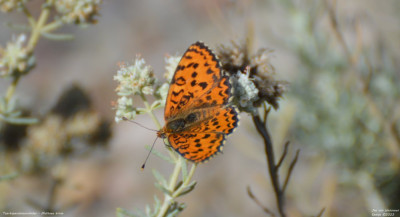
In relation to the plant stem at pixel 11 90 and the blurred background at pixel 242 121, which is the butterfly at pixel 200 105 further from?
the plant stem at pixel 11 90

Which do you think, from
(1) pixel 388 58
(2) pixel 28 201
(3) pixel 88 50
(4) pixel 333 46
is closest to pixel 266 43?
(4) pixel 333 46

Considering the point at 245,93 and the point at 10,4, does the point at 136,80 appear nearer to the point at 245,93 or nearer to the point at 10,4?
the point at 245,93

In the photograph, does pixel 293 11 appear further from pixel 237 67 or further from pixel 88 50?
pixel 88 50

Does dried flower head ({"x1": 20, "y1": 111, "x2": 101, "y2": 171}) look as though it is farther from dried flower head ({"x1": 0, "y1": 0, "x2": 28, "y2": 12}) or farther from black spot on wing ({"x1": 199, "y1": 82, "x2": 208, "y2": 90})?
black spot on wing ({"x1": 199, "y1": 82, "x2": 208, "y2": 90})

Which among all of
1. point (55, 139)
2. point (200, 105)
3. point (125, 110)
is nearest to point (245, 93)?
point (200, 105)

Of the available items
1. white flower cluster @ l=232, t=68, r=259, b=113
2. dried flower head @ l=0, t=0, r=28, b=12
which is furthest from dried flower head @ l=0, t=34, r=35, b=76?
white flower cluster @ l=232, t=68, r=259, b=113

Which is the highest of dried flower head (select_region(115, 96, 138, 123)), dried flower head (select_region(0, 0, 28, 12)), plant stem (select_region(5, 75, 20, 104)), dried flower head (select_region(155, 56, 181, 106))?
dried flower head (select_region(0, 0, 28, 12))
